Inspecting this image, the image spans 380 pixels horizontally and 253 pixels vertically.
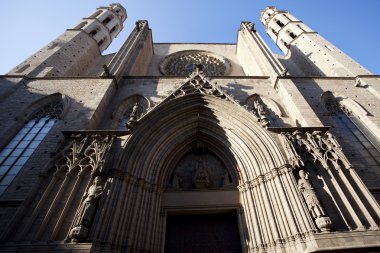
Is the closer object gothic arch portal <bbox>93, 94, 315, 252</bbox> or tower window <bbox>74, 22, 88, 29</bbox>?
gothic arch portal <bbox>93, 94, 315, 252</bbox>

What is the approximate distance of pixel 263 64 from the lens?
12945 mm

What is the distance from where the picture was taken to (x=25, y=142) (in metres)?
8.26

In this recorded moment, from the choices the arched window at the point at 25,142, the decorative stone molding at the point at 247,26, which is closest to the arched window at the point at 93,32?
the arched window at the point at 25,142

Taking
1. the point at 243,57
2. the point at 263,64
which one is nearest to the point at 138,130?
the point at 263,64

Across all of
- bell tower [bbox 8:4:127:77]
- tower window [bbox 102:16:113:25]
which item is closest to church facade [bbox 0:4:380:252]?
bell tower [bbox 8:4:127:77]

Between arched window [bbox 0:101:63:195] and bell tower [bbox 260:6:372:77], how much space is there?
49.8ft

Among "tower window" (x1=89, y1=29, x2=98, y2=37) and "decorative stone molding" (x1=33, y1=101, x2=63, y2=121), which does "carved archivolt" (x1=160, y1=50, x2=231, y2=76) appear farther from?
"decorative stone molding" (x1=33, y1=101, x2=63, y2=121)

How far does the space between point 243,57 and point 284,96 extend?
772 centimetres

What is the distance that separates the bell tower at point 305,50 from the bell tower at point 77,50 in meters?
14.9

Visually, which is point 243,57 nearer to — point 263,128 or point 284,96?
point 284,96

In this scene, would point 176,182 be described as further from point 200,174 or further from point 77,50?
point 77,50

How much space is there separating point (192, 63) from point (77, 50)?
831 centimetres

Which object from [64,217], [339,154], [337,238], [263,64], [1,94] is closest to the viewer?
[337,238]

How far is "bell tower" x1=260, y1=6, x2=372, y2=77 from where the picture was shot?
1332cm
